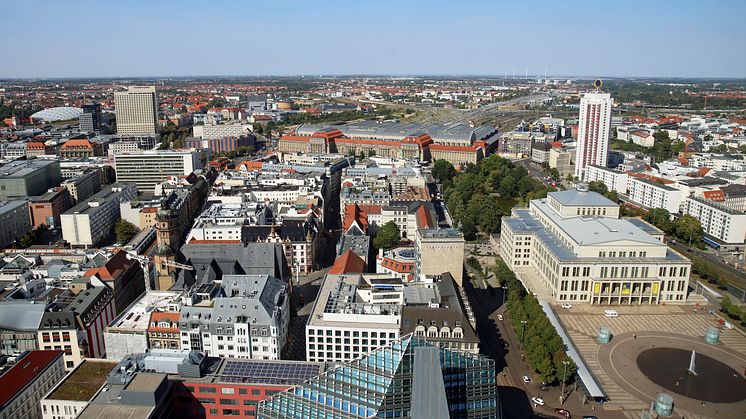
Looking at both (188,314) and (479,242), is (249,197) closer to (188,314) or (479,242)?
(479,242)

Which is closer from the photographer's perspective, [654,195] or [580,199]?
[580,199]

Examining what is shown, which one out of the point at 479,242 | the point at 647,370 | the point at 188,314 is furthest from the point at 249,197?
the point at 647,370

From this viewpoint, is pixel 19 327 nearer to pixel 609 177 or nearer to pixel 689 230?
pixel 689 230

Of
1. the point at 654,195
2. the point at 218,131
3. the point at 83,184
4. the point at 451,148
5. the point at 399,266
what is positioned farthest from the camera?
the point at 218,131

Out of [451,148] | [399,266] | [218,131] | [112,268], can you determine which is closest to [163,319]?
[112,268]

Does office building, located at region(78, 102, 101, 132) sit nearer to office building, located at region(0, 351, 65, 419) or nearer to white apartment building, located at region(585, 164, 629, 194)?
white apartment building, located at region(585, 164, 629, 194)

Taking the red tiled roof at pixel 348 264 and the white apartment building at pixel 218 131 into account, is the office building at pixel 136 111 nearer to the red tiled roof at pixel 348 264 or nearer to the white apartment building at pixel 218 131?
the white apartment building at pixel 218 131
